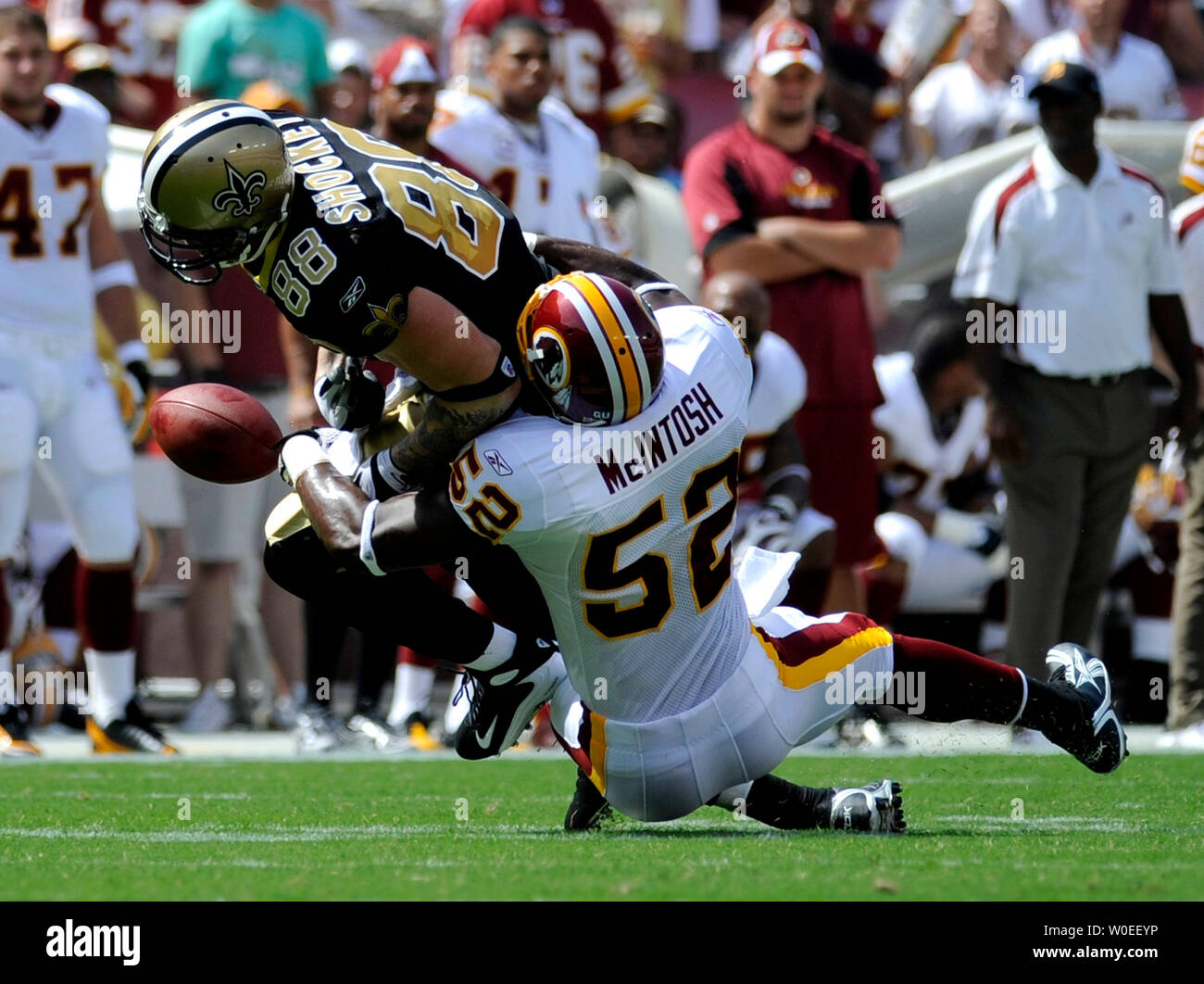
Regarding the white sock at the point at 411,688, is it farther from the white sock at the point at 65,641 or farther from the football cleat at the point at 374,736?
the white sock at the point at 65,641

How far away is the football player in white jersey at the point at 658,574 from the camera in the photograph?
4270 millimetres

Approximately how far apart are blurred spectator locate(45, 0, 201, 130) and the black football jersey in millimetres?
4861

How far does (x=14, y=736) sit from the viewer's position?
22.8 feet

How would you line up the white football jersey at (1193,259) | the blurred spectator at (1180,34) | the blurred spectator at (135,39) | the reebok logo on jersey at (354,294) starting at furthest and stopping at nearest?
the blurred spectator at (1180,34) → the blurred spectator at (135,39) → the white football jersey at (1193,259) → the reebok logo on jersey at (354,294)

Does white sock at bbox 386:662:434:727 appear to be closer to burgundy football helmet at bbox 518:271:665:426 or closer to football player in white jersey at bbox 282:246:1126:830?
football player in white jersey at bbox 282:246:1126:830

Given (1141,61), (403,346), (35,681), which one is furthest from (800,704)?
(1141,61)

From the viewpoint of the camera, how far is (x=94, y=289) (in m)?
7.46

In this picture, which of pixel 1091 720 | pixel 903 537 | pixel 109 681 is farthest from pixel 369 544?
pixel 903 537

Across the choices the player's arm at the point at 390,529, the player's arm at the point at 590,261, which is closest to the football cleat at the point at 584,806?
the player's arm at the point at 390,529

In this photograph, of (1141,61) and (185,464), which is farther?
(1141,61)

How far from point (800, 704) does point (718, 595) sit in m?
0.31

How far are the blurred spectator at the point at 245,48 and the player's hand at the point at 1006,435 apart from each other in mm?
3345

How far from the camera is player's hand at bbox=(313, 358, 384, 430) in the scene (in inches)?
188

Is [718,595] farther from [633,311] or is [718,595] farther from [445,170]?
[445,170]
